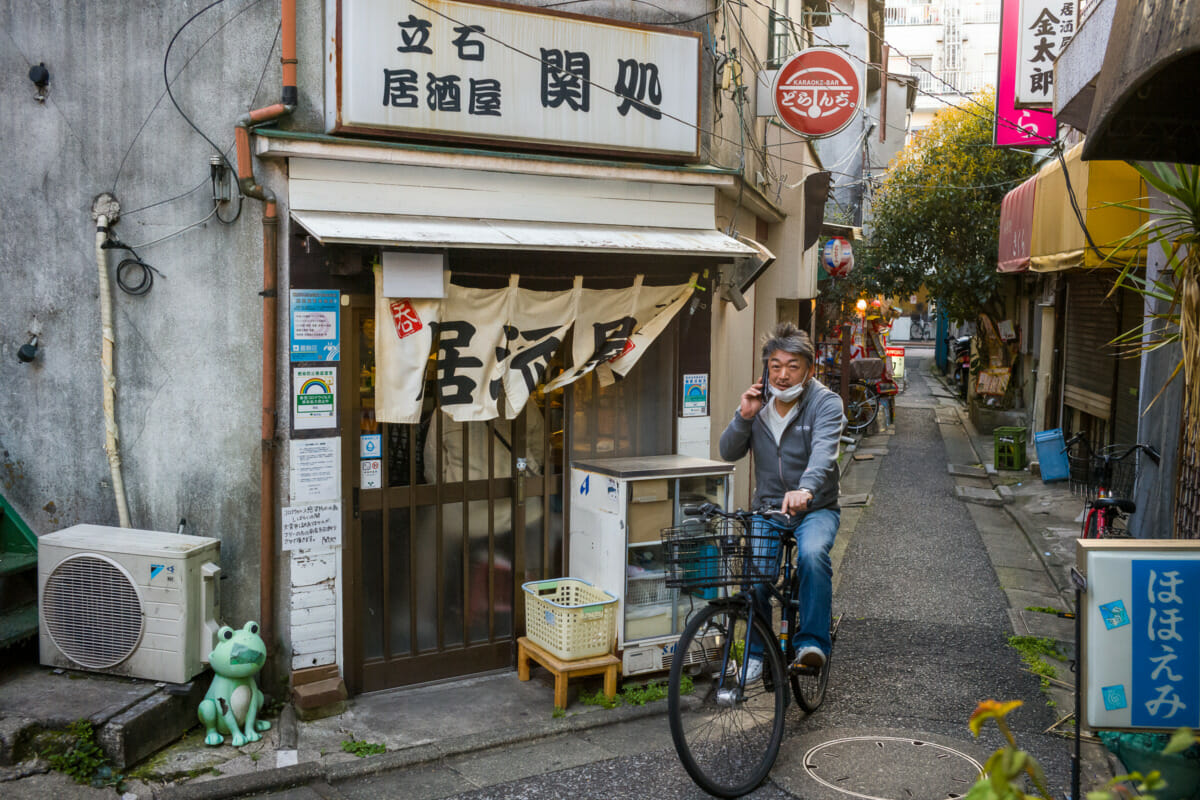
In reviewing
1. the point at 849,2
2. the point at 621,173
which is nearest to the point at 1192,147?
the point at 621,173

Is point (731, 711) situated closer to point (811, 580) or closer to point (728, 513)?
point (811, 580)

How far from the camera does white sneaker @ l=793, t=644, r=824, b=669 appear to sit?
6.04 metres

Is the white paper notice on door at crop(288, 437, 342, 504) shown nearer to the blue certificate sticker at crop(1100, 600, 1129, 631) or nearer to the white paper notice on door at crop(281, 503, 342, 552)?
the white paper notice on door at crop(281, 503, 342, 552)

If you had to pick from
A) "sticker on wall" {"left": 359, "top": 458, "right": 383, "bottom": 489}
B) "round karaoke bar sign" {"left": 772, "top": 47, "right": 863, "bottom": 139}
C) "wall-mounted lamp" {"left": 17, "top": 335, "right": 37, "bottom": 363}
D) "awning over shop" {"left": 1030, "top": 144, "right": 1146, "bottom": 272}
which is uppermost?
"round karaoke bar sign" {"left": 772, "top": 47, "right": 863, "bottom": 139}

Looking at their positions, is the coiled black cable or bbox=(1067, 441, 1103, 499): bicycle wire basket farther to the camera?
bbox=(1067, 441, 1103, 499): bicycle wire basket

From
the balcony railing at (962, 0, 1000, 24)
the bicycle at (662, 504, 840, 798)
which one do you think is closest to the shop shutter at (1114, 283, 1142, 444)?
the bicycle at (662, 504, 840, 798)

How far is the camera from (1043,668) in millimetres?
7828

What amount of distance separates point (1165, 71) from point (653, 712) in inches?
200

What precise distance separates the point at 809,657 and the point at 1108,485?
21.8 feet

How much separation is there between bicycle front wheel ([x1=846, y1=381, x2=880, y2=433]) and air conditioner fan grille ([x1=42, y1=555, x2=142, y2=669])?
1831cm

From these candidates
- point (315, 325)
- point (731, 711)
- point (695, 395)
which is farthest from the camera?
point (695, 395)

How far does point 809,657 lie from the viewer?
6.04 m

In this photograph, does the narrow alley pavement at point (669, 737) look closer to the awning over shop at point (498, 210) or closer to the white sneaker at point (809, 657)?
the white sneaker at point (809, 657)

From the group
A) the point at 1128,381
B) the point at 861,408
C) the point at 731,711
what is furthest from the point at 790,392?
the point at 861,408
